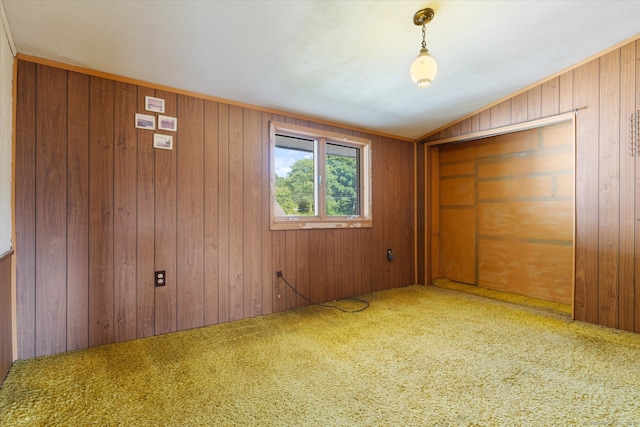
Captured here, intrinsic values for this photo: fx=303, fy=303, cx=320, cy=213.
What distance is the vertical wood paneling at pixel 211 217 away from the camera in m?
2.71

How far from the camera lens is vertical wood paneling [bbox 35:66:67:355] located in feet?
6.81

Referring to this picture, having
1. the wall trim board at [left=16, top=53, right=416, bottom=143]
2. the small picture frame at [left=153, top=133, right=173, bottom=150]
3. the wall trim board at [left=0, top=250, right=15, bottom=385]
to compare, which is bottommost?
the wall trim board at [left=0, top=250, right=15, bottom=385]

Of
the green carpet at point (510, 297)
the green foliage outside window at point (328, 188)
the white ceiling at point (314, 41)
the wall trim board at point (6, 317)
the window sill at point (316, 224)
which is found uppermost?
the white ceiling at point (314, 41)

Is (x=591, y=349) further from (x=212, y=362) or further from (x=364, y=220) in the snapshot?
(x=212, y=362)

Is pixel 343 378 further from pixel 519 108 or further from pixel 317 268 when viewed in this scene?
pixel 519 108

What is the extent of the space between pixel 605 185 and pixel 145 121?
3946 millimetres

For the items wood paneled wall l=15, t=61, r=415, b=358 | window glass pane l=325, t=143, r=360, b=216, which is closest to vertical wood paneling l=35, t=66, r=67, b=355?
wood paneled wall l=15, t=61, r=415, b=358

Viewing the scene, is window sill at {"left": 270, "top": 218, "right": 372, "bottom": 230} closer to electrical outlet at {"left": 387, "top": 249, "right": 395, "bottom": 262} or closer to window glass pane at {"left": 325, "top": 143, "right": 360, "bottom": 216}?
window glass pane at {"left": 325, "top": 143, "right": 360, "bottom": 216}

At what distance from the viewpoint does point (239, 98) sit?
9.21ft

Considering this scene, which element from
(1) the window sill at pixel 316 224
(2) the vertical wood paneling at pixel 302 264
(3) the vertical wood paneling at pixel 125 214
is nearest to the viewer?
(3) the vertical wood paneling at pixel 125 214

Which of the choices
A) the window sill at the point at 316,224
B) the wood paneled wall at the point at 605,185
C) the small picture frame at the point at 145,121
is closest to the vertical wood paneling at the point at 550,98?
the wood paneled wall at the point at 605,185

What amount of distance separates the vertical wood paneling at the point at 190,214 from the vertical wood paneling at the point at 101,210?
0.48 meters

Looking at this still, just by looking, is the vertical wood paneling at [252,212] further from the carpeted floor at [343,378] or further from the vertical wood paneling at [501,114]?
the vertical wood paneling at [501,114]

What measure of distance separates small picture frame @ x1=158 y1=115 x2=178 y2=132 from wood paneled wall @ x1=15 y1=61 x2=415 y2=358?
5 centimetres
